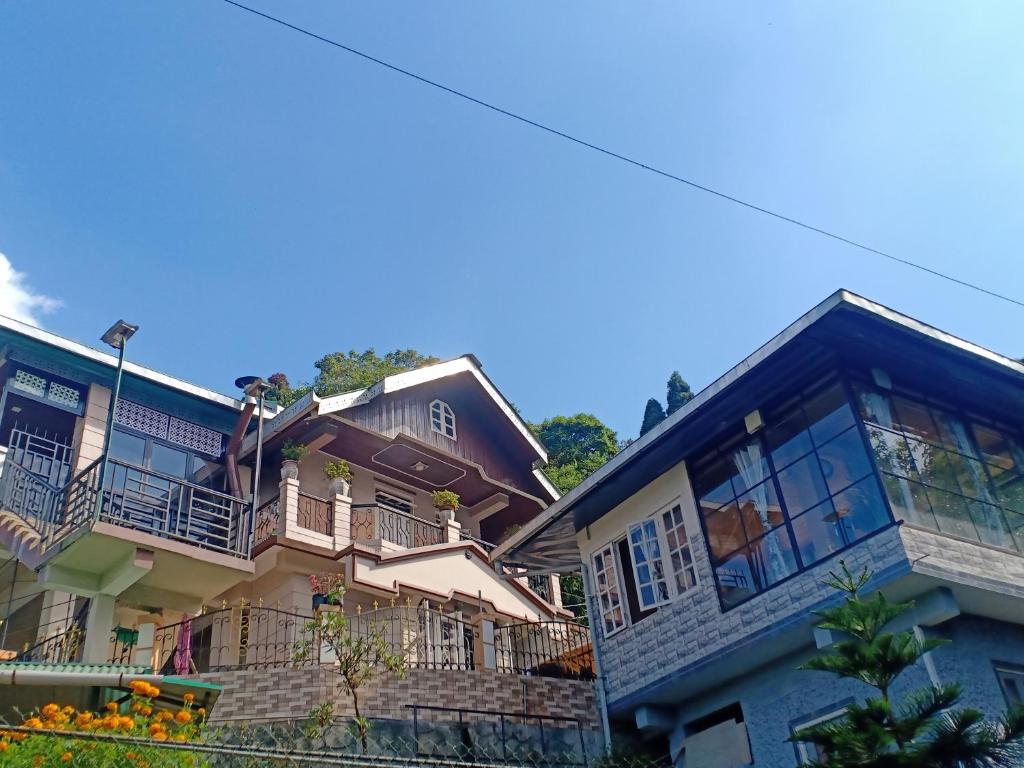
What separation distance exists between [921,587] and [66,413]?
1269 centimetres

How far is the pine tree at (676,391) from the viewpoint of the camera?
117 feet

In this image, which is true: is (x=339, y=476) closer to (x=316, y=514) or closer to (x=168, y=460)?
(x=316, y=514)

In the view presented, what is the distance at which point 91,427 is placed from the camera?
1568 centimetres

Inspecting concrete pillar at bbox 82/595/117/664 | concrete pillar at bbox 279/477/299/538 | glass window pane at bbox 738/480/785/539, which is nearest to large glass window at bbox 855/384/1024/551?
glass window pane at bbox 738/480/785/539

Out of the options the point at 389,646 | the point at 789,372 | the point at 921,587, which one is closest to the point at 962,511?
the point at 921,587

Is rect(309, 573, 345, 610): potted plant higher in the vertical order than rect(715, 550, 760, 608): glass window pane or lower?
higher

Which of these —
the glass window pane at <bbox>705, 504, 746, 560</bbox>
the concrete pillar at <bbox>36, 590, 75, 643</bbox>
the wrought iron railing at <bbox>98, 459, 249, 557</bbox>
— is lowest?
the glass window pane at <bbox>705, 504, 746, 560</bbox>

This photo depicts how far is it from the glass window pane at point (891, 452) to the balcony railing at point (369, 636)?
558 centimetres

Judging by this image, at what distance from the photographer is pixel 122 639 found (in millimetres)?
13539

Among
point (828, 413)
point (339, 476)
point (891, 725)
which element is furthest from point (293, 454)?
point (891, 725)

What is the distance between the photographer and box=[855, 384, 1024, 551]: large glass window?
1005cm

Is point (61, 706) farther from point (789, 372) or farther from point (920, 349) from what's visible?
point (920, 349)

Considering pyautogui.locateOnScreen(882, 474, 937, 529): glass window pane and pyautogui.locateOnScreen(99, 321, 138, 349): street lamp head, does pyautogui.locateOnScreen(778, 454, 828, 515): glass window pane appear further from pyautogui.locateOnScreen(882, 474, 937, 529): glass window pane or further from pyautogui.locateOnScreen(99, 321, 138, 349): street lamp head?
pyautogui.locateOnScreen(99, 321, 138, 349): street lamp head

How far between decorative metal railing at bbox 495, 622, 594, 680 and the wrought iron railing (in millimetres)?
4353
